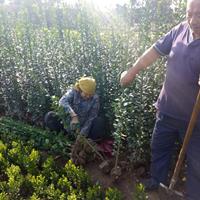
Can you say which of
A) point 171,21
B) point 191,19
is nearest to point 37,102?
point 171,21

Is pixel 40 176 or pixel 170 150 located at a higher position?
pixel 170 150

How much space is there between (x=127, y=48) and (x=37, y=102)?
4.77 feet

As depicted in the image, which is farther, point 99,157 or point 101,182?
point 99,157

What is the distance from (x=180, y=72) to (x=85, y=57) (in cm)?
208

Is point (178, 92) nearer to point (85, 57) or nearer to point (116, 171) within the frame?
point (116, 171)

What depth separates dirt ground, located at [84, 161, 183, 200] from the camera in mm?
3629

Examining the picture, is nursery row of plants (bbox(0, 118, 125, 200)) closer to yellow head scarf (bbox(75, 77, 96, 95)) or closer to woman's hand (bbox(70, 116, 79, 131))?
woman's hand (bbox(70, 116, 79, 131))

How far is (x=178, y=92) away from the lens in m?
3.03

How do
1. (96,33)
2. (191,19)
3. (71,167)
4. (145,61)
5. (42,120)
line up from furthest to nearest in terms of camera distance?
(42,120)
(96,33)
(71,167)
(145,61)
(191,19)

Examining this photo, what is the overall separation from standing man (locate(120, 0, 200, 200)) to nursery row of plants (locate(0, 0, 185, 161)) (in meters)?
0.39

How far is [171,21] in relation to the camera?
404 centimetres

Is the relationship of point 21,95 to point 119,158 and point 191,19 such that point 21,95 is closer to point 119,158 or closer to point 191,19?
point 119,158

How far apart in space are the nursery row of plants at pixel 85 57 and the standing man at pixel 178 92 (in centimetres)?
39

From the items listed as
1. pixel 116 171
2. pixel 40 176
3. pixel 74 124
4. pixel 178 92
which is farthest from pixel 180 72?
pixel 40 176
